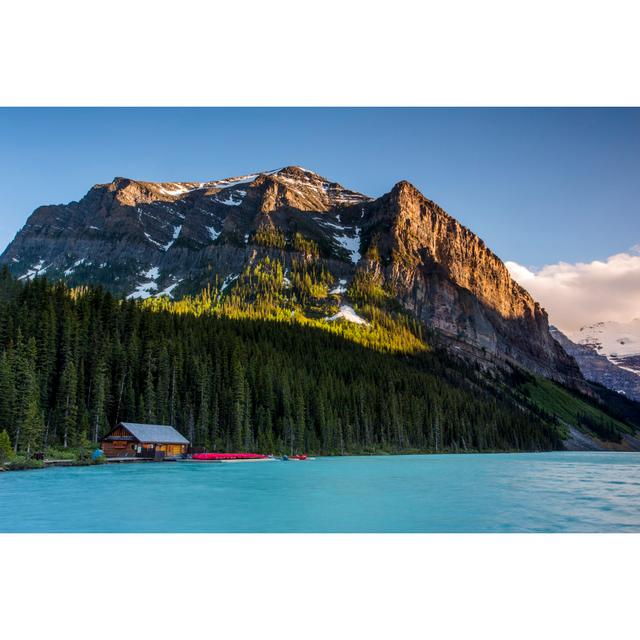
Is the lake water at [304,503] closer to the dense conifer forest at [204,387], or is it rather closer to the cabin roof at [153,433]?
the cabin roof at [153,433]

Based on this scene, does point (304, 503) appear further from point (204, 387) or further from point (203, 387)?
point (204, 387)

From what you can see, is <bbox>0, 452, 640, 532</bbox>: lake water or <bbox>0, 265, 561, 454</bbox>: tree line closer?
<bbox>0, 452, 640, 532</bbox>: lake water

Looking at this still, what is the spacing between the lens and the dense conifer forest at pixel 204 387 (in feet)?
216

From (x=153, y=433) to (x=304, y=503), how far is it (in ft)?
136

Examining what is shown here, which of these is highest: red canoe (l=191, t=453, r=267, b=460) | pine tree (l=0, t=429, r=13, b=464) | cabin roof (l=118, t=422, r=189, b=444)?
cabin roof (l=118, t=422, r=189, b=444)

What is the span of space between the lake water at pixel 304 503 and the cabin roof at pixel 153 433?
610 inches

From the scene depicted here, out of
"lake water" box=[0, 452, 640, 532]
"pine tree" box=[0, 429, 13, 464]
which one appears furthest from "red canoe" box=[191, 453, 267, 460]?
"pine tree" box=[0, 429, 13, 464]

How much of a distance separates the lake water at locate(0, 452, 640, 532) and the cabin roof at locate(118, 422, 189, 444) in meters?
15.5

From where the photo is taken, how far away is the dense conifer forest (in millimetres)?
65938

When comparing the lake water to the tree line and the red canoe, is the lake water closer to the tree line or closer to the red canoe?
the tree line

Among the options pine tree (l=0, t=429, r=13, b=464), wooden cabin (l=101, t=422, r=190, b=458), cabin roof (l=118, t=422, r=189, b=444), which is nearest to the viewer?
pine tree (l=0, t=429, r=13, b=464)

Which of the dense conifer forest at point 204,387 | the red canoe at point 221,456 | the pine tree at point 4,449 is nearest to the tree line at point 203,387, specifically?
Answer: the dense conifer forest at point 204,387

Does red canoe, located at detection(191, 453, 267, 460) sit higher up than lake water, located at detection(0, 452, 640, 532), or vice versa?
red canoe, located at detection(191, 453, 267, 460)
